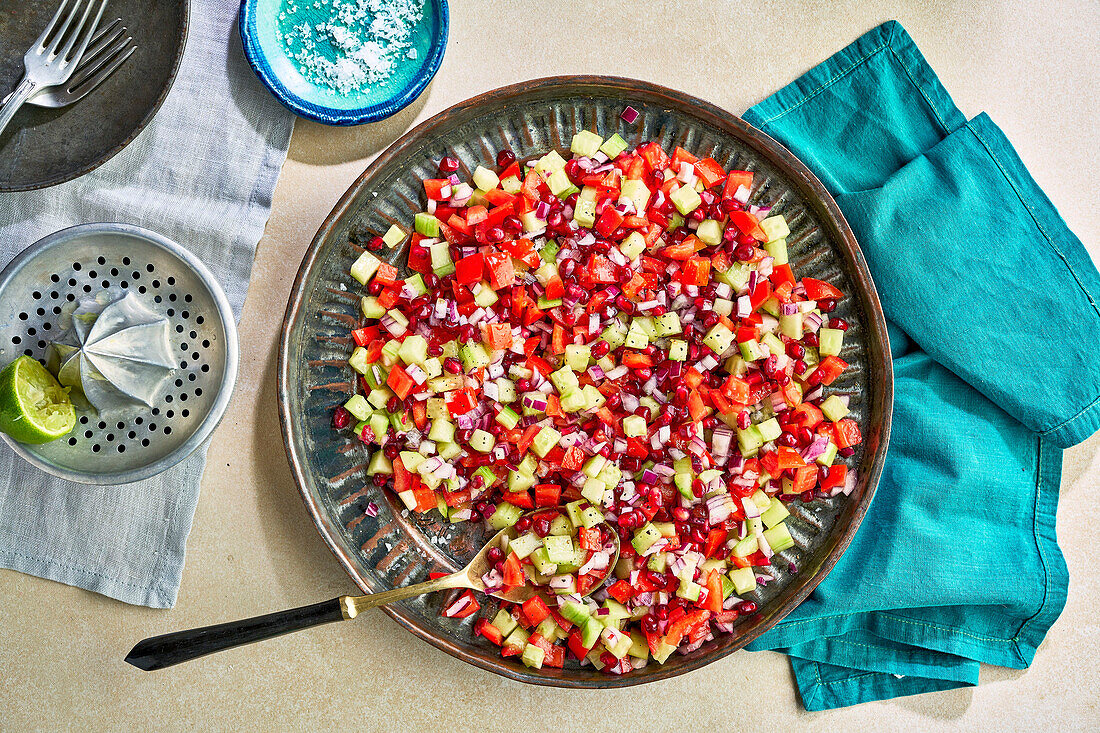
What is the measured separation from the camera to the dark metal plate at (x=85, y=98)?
6.57ft

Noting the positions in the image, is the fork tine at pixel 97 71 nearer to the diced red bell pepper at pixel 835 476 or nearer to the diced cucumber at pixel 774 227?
the diced cucumber at pixel 774 227

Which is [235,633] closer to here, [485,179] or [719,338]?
[485,179]

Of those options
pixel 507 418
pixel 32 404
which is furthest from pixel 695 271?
pixel 32 404

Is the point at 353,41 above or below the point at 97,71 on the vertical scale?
below

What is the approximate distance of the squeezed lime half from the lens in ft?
5.47

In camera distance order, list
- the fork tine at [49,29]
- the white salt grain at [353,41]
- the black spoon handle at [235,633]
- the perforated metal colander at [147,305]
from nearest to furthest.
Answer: the black spoon handle at [235,633], the perforated metal colander at [147,305], the fork tine at [49,29], the white salt grain at [353,41]

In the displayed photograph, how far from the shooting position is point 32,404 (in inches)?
67.6

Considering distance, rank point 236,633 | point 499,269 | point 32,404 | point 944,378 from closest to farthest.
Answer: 1. point 236,633
2. point 32,404
3. point 499,269
4. point 944,378

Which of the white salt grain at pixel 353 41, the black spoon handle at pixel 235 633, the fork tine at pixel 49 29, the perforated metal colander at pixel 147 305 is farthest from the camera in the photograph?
the white salt grain at pixel 353 41

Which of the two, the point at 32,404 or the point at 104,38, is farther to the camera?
the point at 104,38

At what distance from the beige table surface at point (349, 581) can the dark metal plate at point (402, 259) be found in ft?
0.63

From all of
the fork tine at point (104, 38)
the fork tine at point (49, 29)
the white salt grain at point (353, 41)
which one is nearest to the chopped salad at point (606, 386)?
the white salt grain at point (353, 41)

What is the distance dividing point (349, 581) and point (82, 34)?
1.65 meters

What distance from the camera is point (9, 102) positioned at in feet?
6.25
